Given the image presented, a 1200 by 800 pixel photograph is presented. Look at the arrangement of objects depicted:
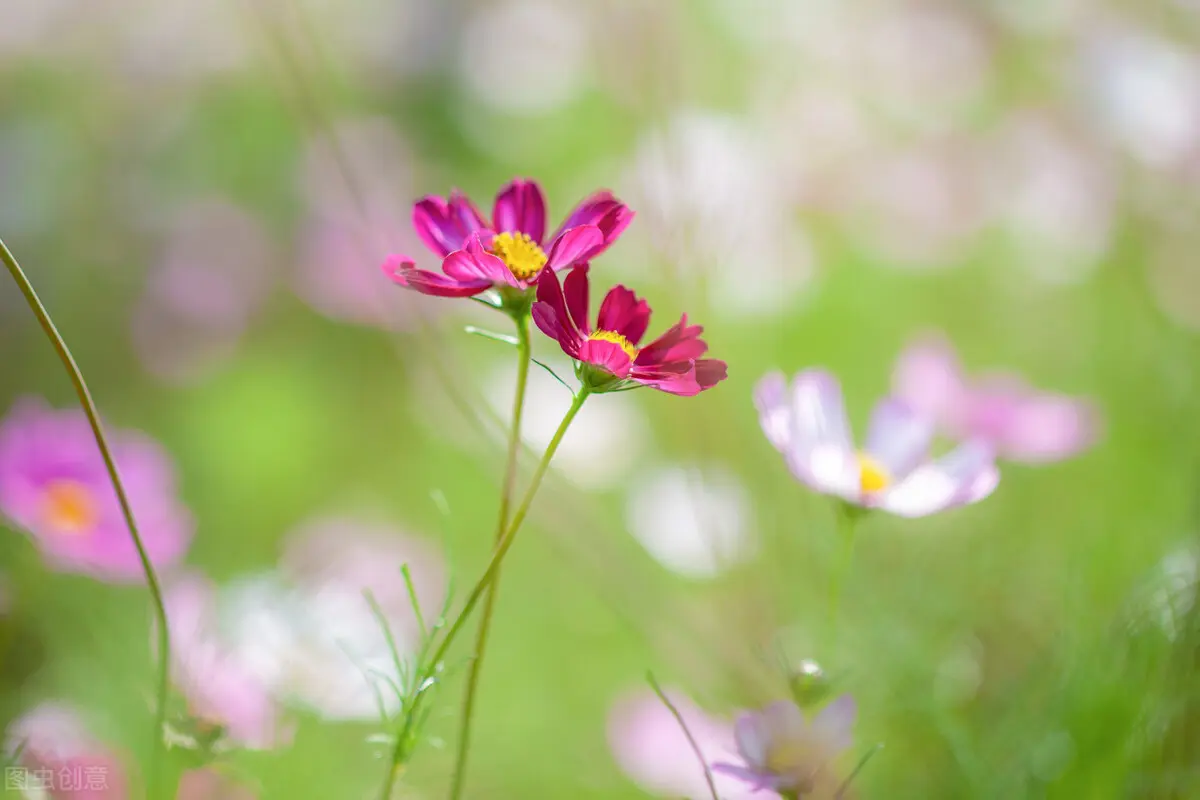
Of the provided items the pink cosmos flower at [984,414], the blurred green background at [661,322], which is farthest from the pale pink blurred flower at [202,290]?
the pink cosmos flower at [984,414]

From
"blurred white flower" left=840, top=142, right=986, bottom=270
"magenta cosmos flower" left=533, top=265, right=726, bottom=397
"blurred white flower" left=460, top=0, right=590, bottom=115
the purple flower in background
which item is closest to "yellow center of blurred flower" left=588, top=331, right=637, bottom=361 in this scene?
"magenta cosmos flower" left=533, top=265, right=726, bottom=397

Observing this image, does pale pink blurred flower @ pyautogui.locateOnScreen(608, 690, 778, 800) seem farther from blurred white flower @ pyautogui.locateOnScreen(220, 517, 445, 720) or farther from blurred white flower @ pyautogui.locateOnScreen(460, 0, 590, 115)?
blurred white flower @ pyautogui.locateOnScreen(460, 0, 590, 115)

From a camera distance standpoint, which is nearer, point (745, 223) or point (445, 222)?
point (445, 222)

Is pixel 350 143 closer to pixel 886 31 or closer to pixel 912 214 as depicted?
pixel 912 214

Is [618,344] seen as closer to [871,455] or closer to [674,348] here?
[674,348]

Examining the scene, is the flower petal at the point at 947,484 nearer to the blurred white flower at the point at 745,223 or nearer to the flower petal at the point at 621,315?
the flower petal at the point at 621,315

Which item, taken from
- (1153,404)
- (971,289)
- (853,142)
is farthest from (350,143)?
(1153,404)

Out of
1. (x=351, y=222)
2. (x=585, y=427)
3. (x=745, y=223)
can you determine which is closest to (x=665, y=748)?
(x=585, y=427)
